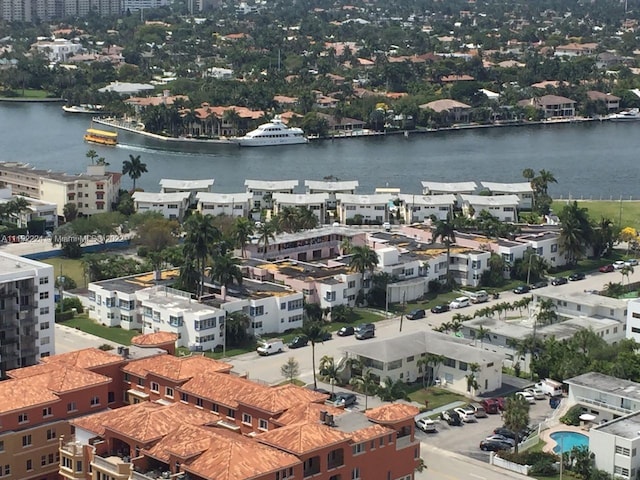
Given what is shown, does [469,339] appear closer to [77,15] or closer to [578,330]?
[578,330]

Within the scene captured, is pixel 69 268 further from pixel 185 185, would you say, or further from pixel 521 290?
pixel 521 290

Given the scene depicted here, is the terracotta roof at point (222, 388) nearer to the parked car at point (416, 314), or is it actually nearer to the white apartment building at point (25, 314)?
the white apartment building at point (25, 314)

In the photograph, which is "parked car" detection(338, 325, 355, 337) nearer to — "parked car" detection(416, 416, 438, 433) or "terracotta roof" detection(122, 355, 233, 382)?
"parked car" detection(416, 416, 438, 433)

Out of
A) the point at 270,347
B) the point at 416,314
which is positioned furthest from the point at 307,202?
the point at 270,347

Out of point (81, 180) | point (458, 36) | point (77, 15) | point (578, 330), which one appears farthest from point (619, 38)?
point (578, 330)

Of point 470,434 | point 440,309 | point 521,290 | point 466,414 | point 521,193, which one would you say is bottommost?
point 470,434

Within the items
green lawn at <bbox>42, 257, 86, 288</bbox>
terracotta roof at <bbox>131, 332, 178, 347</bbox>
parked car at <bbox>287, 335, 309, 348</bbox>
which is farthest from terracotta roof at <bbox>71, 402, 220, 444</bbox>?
green lawn at <bbox>42, 257, 86, 288</bbox>
